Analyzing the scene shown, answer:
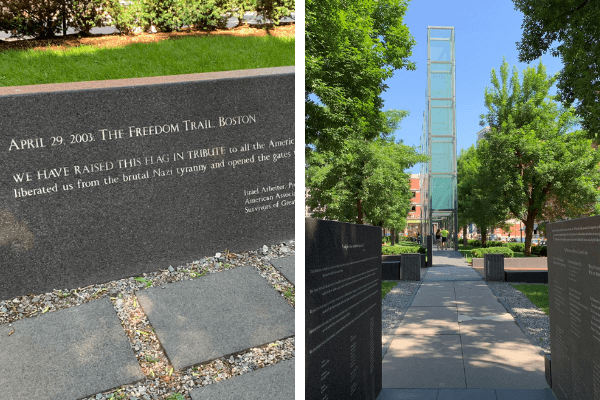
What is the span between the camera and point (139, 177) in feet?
15.0

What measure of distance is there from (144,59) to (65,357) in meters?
4.65

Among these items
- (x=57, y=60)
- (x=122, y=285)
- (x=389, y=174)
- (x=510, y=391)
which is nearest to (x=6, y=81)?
(x=57, y=60)

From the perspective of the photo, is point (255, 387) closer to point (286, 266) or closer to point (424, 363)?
point (286, 266)

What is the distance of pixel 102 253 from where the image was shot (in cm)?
451

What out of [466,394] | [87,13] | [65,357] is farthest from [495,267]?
[65,357]

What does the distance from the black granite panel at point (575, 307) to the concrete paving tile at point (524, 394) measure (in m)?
0.09

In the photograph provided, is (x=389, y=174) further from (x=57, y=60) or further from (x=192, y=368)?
(x=192, y=368)

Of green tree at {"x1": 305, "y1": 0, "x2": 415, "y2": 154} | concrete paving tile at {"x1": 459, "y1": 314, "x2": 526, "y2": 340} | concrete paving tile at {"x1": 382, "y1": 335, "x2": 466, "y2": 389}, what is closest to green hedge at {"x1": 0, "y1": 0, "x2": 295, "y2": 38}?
green tree at {"x1": 305, "y1": 0, "x2": 415, "y2": 154}

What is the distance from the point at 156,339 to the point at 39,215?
5.31ft

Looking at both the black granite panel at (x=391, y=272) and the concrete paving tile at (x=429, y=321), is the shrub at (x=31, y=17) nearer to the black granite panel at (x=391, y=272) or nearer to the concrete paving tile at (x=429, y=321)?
the concrete paving tile at (x=429, y=321)

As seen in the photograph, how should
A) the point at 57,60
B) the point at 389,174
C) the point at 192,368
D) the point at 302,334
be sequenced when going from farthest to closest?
the point at 389,174, the point at 57,60, the point at 192,368, the point at 302,334

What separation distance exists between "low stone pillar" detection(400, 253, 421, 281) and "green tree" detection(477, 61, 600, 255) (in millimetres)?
8558

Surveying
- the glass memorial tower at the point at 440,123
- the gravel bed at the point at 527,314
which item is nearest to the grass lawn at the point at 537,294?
the gravel bed at the point at 527,314

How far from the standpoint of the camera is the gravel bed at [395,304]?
26.7 ft
